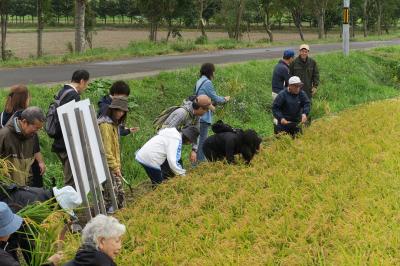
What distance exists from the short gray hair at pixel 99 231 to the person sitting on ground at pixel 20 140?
1.58 metres

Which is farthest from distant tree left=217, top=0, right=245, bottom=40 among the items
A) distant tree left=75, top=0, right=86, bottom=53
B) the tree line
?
distant tree left=75, top=0, right=86, bottom=53

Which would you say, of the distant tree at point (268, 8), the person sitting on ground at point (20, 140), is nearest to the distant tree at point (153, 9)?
the distant tree at point (268, 8)

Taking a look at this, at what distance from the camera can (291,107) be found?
26.9ft

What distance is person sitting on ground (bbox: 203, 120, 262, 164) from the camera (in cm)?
695

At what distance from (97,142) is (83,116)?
1.37 feet

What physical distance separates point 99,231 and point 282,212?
2.08 metres

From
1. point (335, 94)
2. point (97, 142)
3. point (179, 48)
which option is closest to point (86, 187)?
point (97, 142)

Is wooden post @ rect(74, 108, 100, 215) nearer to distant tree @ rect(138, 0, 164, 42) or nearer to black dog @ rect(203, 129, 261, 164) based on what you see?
black dog @ rect(203, 129, 261, 164)

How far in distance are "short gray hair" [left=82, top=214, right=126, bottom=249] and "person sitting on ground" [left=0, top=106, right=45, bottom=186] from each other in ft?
5.18

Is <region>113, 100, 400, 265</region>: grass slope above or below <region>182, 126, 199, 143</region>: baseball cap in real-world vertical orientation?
below

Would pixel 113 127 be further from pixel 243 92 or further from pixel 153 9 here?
pixel 153 9

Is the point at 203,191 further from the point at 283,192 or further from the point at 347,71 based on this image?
the point at 347,71

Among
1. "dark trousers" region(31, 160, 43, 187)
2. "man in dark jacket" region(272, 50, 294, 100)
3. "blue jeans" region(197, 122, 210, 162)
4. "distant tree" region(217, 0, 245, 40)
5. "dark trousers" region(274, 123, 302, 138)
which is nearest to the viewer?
"dark trousers" region(31, 160, 43, 187)

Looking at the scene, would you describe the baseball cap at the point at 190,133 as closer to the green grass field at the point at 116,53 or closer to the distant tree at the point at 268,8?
the green grass field at the point at 116,53
